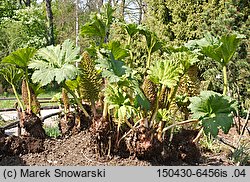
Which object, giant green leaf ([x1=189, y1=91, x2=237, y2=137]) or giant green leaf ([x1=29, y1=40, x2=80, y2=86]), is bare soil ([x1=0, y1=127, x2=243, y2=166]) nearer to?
giant green leaf ([x1=189, y1=91, x2=237, y2=137])

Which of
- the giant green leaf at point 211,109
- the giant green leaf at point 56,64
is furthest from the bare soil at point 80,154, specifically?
the giant green leaf at point 56,64

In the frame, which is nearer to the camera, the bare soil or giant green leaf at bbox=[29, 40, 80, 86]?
giant green leaf at bbox=[29, 40, 80, 86]

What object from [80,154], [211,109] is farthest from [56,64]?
[211,109]

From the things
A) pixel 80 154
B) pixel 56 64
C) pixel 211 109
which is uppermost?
pixel 56 64

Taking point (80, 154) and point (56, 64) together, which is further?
point (80, 154)

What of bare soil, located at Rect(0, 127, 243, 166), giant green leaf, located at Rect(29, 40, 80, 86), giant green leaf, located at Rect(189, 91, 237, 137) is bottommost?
bare soil, located at Rect(0, 127, 243, 166)

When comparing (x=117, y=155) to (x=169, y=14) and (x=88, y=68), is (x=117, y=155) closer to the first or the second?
(x=88, y=68)

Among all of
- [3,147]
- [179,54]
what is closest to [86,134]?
[3,147]

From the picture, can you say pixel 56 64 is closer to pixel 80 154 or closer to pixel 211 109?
pixel 80 154

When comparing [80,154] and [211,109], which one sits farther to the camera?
[80,154]

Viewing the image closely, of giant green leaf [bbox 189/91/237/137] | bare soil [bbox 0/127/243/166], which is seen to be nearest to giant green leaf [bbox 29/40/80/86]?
bare soil [bbox 0/127/243/166]

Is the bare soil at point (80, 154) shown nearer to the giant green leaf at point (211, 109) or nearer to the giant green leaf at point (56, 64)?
the giant green leaf at point (211, 109)

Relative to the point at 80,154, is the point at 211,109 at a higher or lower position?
higher

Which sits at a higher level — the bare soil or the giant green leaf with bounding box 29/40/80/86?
the giant green leaf with bounding box 29/40/80/86
